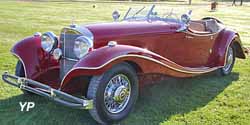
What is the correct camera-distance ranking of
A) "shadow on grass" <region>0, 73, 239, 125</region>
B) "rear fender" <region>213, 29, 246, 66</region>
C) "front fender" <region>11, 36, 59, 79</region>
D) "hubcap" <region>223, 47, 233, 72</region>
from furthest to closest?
1. "hubcap" <region>223, 47, 233, 72</region>
2. "rear fender" <region>213, 29, 246, 66</region>
3. "front fender" <region>11, 36, 59, 79</region>
4. "shadow on grass" <region>0, 73, 239, 125</region>

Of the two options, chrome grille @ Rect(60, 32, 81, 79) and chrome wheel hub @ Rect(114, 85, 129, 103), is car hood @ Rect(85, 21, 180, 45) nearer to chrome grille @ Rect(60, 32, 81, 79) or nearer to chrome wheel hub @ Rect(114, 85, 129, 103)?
chrome grille @ Rect(60, 32, 81, 79)

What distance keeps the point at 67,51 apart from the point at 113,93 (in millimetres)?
→ 1051

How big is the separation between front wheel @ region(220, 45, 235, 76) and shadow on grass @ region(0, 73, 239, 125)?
23.8 inches

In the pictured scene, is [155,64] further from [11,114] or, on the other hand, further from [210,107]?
[11,114]

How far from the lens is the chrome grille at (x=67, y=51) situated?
4766 mm

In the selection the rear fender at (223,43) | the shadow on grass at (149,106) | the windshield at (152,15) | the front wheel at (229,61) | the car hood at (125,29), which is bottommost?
the shadow on grass at (149,106)

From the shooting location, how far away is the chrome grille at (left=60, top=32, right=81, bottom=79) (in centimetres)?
477

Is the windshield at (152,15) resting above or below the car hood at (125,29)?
above

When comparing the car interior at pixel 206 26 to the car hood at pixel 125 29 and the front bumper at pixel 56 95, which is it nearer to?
the car hood at pixel 125 29

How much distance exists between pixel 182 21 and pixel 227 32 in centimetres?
183

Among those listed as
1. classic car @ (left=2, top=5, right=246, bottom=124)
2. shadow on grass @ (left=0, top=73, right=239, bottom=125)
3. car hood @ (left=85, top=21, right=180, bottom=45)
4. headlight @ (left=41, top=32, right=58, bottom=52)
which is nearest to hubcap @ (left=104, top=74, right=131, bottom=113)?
classic car @ (left=2, top=5, right=246, bottom=124)

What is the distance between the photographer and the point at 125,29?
16.3 feet

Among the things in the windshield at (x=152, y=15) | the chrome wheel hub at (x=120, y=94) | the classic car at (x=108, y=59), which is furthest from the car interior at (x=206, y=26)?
the chrome wheel hub at (x=120, y=94)

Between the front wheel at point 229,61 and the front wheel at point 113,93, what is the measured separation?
325 cm
